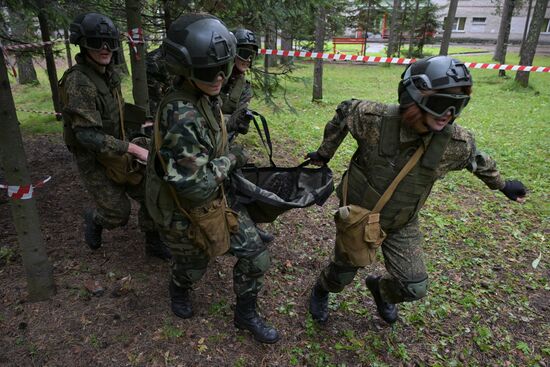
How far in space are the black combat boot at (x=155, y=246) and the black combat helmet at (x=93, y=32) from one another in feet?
5.83

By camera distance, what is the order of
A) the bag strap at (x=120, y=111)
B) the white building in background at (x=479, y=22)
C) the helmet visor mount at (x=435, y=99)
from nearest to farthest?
the helmet visor mount at (x=435, y=99)
the bag strap at (x=120, y=111)
the white building in background at (x=479, y=22)

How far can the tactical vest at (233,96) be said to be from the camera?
4.66 meters

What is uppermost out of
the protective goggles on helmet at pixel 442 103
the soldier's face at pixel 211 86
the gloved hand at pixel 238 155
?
the soldier's face at pixel 211 86

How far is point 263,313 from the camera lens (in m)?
3.51

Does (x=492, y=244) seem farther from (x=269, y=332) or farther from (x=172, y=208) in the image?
(x=172, y=208)

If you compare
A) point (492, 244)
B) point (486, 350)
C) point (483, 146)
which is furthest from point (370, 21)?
→ point (486, 350)

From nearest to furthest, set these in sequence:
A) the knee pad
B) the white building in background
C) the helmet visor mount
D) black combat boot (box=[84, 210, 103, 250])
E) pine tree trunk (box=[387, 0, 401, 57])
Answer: the helmet visor mount → the knee pad → black combat boot (box=[84, 210, 103, 250]) → pine tree trunk (box=[387, 0, 401, 57]) → the white building in background

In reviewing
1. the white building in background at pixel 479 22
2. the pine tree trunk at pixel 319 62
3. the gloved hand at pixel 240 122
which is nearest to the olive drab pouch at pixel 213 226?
the gloved hand at pixel 240 122

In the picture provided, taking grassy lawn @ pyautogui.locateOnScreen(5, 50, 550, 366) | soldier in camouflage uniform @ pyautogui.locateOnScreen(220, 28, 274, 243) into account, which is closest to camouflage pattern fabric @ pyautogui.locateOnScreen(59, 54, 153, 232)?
soldier in camouflage uniform @ pyautogui.locateOnScreen(220, 28, 274, 243)

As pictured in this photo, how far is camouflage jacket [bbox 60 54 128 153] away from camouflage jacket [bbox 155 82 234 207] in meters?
1.11

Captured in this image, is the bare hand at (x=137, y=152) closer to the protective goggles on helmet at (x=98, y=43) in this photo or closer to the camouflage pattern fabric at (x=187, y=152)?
the protective goggles on helmet at (x=98, y=43)

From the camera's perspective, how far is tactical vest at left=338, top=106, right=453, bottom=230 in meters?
2.67

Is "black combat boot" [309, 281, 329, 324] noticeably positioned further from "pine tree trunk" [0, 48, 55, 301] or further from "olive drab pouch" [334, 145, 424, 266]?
"pine tree trunk" [0, 48, 55, 301]

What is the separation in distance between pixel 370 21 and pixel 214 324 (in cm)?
3046
